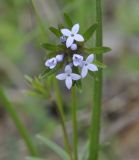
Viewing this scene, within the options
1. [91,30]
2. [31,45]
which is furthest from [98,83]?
[31,45]

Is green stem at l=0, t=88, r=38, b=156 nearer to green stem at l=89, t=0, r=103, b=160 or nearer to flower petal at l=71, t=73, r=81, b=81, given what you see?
green stem at l=89, t=0, r=103, b=160

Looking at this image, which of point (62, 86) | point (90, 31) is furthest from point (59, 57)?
point (62, 86)

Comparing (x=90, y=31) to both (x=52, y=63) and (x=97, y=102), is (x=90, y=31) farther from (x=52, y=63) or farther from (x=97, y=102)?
(x=97, y=102)

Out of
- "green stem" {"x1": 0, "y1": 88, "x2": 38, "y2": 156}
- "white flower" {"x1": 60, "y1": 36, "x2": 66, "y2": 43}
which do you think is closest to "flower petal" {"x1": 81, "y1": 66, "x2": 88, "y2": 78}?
"white flower" {"x1": 60, "y1": 36, "x2": 66, "y2": 43}

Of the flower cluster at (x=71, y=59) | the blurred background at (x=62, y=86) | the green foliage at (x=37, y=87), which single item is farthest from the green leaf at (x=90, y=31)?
the blurred background at (x=62, y=86)

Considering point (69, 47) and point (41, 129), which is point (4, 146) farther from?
point (69, 47)
